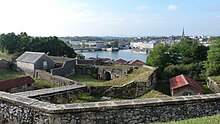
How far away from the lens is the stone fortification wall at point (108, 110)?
21.9 feet

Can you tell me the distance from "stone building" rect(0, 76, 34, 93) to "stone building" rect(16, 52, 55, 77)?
7.49 m

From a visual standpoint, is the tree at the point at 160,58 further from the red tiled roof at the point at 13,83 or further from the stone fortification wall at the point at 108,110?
the stone fortification wall at the point at 108,110

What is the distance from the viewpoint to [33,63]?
3369cm

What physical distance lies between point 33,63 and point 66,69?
4.35 meters

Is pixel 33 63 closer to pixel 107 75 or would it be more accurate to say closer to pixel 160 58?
pixel 107 75

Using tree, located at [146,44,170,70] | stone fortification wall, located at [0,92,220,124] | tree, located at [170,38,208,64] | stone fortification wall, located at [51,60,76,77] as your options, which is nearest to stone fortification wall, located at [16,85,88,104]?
stone fortification wall, located at [0,92,220,124]

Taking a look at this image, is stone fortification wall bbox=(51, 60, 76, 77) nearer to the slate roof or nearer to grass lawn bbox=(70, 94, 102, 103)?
the slate roof

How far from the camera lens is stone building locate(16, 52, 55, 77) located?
33.9 m

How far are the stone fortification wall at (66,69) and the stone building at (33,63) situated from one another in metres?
3.29

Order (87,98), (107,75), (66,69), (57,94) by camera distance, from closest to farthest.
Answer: (57,94) → (87,98) → (66,69) → (107,75)

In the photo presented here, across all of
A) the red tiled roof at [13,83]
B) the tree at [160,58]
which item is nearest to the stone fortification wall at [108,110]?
the red tiled roof at [13,83]

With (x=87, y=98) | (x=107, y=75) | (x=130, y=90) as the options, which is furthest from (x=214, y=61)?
(x=87, y=98)

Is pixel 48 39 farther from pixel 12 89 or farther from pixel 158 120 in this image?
pixel 158 120

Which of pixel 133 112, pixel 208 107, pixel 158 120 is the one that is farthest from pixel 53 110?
pixel 208 107
